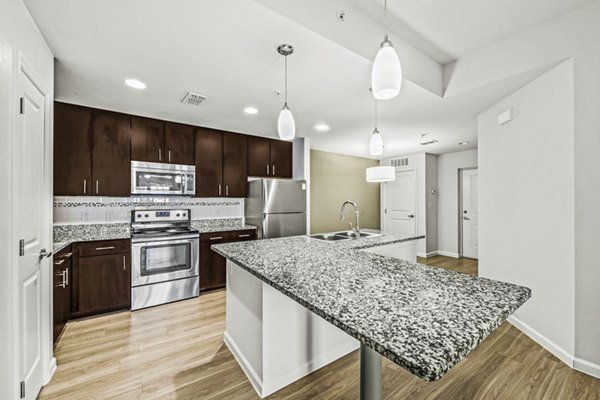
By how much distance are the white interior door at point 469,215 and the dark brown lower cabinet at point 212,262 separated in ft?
15.3

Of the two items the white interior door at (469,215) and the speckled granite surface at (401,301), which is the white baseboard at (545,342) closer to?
the speckled granite surface at (401,301)

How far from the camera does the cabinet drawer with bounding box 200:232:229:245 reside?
3.56 metres

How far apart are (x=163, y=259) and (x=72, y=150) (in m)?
1.57

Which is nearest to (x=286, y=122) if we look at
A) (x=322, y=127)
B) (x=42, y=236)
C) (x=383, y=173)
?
(x=383, y=173)

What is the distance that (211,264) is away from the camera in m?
3.64

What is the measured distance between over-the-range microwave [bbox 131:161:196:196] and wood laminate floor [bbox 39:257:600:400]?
1.61 m

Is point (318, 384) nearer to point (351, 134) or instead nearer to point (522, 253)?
point (522, 253)

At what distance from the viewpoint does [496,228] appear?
2.97 meters

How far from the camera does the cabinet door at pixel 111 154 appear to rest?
3.07 metres

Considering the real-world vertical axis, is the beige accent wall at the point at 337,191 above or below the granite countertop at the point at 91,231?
above

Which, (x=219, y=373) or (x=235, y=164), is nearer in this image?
(x=219, y=373)

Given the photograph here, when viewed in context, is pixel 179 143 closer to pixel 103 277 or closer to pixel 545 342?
pixel 103 277

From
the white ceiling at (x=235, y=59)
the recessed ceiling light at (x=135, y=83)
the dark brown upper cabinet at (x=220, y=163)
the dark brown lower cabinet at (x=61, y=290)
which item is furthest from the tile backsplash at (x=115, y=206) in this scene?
the recessed ceiling light at (x=135, y=83)

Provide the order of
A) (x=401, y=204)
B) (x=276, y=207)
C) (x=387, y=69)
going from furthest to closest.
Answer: (x=401, y=204) → (x=276, y=207) → (x=387, y=69)
